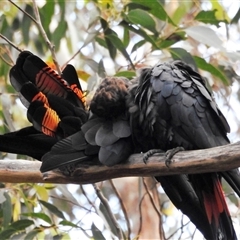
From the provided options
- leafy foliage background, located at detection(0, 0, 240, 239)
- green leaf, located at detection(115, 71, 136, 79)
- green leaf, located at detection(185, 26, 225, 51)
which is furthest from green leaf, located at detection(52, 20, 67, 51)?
green leaf, located at detection(185, 26, 225, 51)

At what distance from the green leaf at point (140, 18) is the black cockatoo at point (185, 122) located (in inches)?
21.6

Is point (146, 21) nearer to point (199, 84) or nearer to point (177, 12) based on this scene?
point (177, 12)

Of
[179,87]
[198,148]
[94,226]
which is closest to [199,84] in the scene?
[179,87]

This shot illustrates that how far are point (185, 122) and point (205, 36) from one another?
2.40 feet

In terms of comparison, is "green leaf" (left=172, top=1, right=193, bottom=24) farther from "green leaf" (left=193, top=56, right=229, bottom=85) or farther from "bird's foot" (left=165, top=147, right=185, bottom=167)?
"bird's foot" (left=165, top=147, right=185, bottom=167)

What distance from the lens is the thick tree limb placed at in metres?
1.41

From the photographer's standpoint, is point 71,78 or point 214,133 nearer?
point 214,133

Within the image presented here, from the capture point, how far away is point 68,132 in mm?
1688

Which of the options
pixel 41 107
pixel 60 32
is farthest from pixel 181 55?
pixel 41 107

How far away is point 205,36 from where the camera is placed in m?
2.22

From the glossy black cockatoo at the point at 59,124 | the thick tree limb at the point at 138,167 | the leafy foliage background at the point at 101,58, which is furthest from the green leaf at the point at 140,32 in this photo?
the thick tree limb at the point at 138,167

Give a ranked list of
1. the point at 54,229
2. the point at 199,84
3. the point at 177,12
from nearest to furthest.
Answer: the point at 199,84, the point at 54,229, the point at 177,12

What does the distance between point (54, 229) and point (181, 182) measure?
0.66 metres

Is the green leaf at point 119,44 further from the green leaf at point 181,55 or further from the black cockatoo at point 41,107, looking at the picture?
the black cockatoo at point 41,107
